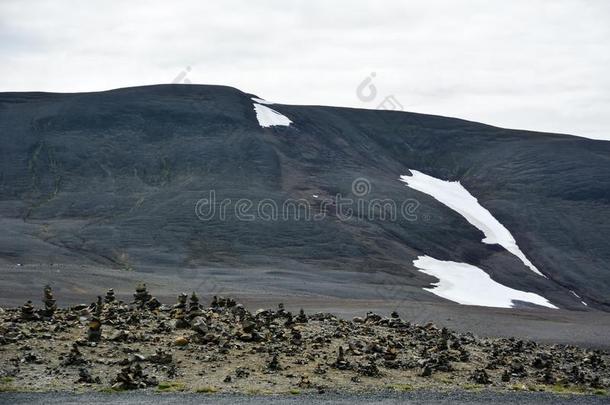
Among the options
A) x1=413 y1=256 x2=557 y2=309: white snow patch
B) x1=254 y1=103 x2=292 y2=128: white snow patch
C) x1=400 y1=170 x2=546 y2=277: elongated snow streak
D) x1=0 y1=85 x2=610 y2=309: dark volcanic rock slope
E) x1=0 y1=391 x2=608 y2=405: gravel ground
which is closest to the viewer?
x1=0 y1=391 x2=608 y2=405: gravel ground

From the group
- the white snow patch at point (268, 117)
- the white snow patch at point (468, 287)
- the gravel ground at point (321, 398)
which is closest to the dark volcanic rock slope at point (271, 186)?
the white snow patch at point (268, 117)

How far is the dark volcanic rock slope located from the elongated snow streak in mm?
1571

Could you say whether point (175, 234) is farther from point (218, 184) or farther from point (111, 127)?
point (111, 127)

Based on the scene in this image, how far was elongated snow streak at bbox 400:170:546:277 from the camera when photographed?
9238cm

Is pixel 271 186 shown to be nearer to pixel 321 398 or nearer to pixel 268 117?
pixel 268 117

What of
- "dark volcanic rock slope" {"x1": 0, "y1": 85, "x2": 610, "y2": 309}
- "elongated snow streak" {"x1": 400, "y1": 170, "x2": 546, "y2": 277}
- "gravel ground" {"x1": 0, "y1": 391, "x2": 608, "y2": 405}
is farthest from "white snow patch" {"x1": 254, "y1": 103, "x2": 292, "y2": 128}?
"gravel ground" {"x1": 0, "y1": 391, "x2": 608, "y2": 405}

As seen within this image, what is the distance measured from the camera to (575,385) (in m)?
Result: 24.9

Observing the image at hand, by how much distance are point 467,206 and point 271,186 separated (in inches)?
1125

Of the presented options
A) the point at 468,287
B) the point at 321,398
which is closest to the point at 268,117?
the point at 468,287

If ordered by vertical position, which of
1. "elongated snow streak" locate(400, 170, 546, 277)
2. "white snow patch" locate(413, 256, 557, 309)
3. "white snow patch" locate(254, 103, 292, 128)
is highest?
"white snow patch" locate(254, 103, 292, 128)

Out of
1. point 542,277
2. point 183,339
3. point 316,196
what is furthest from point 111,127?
point 183,339

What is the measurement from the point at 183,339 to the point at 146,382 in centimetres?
390

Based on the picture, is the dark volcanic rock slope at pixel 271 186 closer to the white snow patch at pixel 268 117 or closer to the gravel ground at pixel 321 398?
the white snow patch at pixel 268 117

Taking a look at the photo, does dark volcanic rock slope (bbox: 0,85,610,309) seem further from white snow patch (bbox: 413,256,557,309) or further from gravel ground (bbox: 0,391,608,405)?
gravel ground (bbox: 0,391,608,405)
